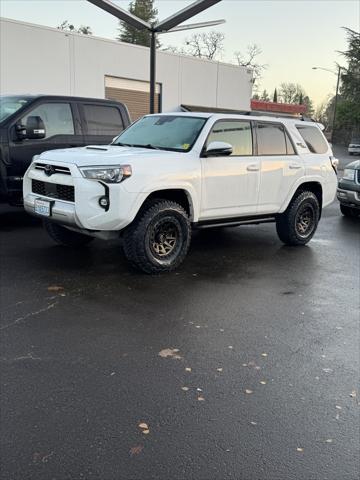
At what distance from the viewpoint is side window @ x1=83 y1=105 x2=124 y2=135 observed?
29.8 ft

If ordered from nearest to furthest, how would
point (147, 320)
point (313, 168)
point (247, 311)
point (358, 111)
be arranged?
point (147, 320) < point (247, 311) < point (313, 168) < point (358, 111)

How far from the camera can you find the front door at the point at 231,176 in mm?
6531

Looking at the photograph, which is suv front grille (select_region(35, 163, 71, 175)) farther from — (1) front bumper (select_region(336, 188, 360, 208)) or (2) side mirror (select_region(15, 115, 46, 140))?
(1) front bumper (select_region(336, 188, 360, 208))

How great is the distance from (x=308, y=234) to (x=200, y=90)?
23.4 meters

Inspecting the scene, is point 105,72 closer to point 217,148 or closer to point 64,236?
point 64,236

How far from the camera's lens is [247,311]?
5043mm

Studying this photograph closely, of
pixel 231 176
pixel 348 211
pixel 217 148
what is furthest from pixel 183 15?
pixel 217 148

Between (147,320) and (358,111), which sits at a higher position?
(358,111)

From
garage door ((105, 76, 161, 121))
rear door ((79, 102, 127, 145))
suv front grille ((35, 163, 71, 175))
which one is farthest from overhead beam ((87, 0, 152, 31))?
garage door ((105, 76, 161, 121))

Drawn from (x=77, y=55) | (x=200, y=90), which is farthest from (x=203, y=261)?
(x=200, y=90)

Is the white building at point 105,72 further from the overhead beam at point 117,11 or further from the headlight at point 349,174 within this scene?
the headlight at point 349,174

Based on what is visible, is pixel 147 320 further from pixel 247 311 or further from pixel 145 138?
pixel 145 138

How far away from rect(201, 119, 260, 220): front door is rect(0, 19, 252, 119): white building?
35.2 ft

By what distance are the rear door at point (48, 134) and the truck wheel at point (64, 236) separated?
63.2 inches
